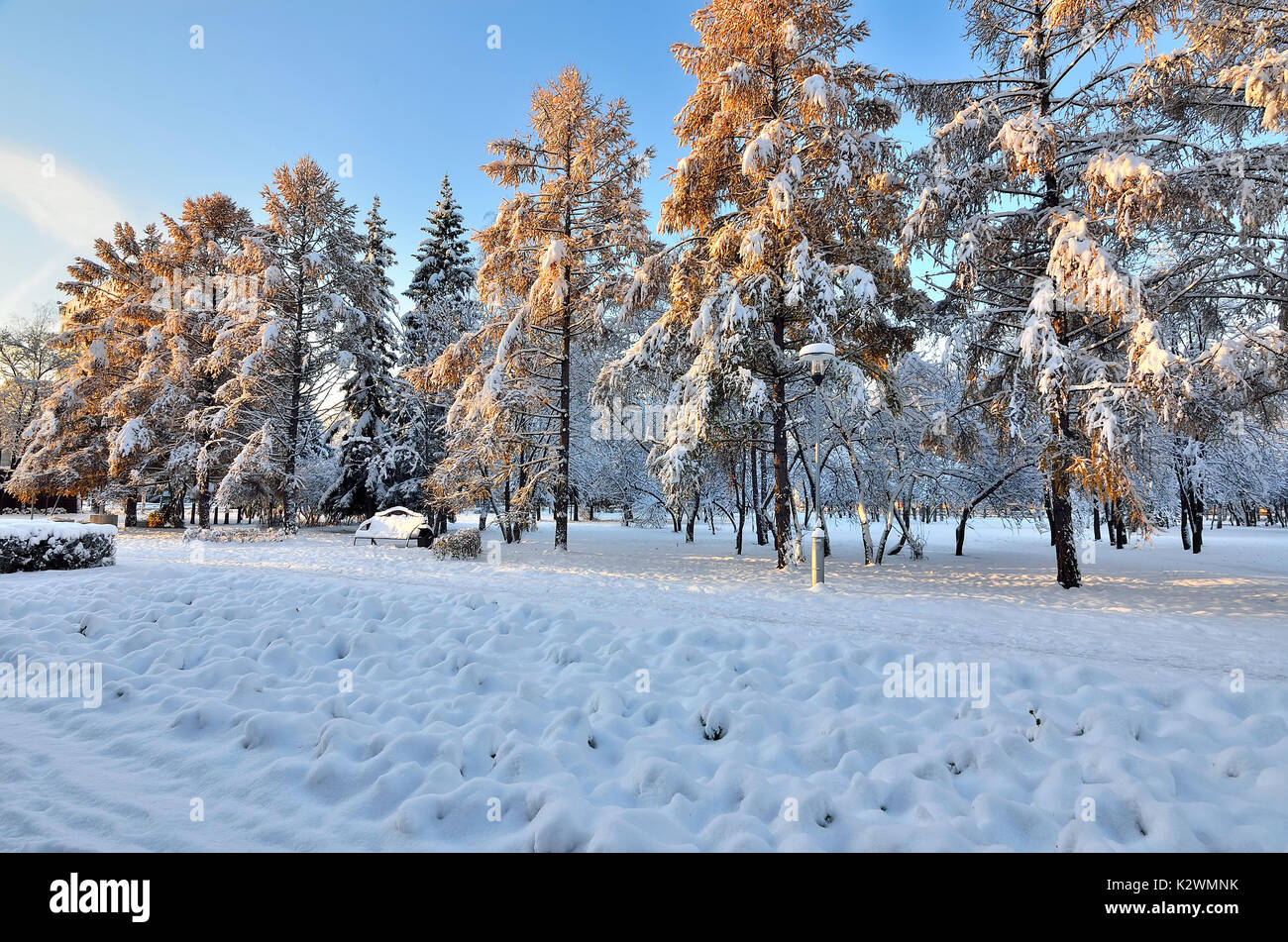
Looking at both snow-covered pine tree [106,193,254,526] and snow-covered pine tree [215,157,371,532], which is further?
snow-covered pine tree [106,193,254,526]

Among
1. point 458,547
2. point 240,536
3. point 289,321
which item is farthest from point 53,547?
point 289,321

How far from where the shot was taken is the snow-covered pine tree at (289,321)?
18828 millimetres

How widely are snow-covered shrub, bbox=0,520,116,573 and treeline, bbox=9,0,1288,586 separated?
24.5ft

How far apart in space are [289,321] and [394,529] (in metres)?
8.51

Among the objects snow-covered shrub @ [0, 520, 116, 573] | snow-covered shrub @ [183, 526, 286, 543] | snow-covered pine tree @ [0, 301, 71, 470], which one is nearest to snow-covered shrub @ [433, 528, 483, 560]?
snow-covered shrub @ [0, 520, 116, 573]

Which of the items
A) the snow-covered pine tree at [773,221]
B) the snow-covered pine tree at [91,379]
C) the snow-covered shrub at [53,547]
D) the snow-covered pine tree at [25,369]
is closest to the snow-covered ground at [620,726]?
the snow-covered shrub at [53,547]

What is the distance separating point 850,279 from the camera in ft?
34.9

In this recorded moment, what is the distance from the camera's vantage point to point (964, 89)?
38.8 ft

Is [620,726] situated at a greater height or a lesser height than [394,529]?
lesser

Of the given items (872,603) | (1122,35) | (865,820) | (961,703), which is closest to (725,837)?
(865,820)

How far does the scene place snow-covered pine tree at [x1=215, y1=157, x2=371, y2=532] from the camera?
61.8 feet

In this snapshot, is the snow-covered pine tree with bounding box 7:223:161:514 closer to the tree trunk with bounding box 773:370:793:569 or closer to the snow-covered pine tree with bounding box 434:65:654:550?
the snow-covered pine tree with bounding box 434:65:654:550

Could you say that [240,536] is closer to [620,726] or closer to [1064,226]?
[620,726]

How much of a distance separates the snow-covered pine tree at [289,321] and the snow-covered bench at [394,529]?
12.6 feet
